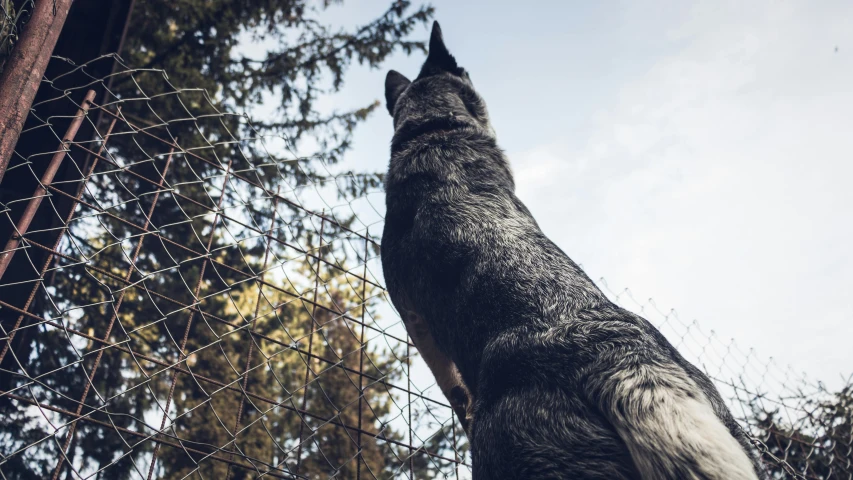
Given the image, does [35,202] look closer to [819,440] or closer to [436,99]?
[436,99]

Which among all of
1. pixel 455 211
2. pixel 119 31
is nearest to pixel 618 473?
pixel 455 211

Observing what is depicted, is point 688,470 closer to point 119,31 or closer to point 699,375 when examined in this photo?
point 699,375

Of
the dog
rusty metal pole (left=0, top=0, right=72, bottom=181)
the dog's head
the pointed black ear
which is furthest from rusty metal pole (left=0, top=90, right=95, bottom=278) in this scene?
the pointed black ear

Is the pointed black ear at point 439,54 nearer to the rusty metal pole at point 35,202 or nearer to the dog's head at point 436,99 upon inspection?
the dog's head at point 436,99

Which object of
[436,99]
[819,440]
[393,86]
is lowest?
[819,440]

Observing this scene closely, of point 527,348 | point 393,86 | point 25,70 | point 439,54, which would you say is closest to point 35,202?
point 25,70

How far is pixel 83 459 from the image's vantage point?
6.01 meters

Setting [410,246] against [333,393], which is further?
[333,393]

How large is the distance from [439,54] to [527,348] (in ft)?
10.7

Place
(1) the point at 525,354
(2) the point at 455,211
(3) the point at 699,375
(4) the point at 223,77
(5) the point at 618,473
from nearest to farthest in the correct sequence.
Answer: (5) the point at 618,473, (1) the point at 525,354, (3) the point at 699,375, (2) the point at 455,211, (4) the point at 223,77

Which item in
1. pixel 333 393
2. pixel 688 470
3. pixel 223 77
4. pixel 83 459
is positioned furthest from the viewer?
pixel 333 393

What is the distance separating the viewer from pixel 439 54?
4414mm

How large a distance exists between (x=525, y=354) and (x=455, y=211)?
91 cm

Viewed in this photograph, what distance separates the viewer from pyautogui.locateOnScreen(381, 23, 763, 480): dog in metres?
1.56
